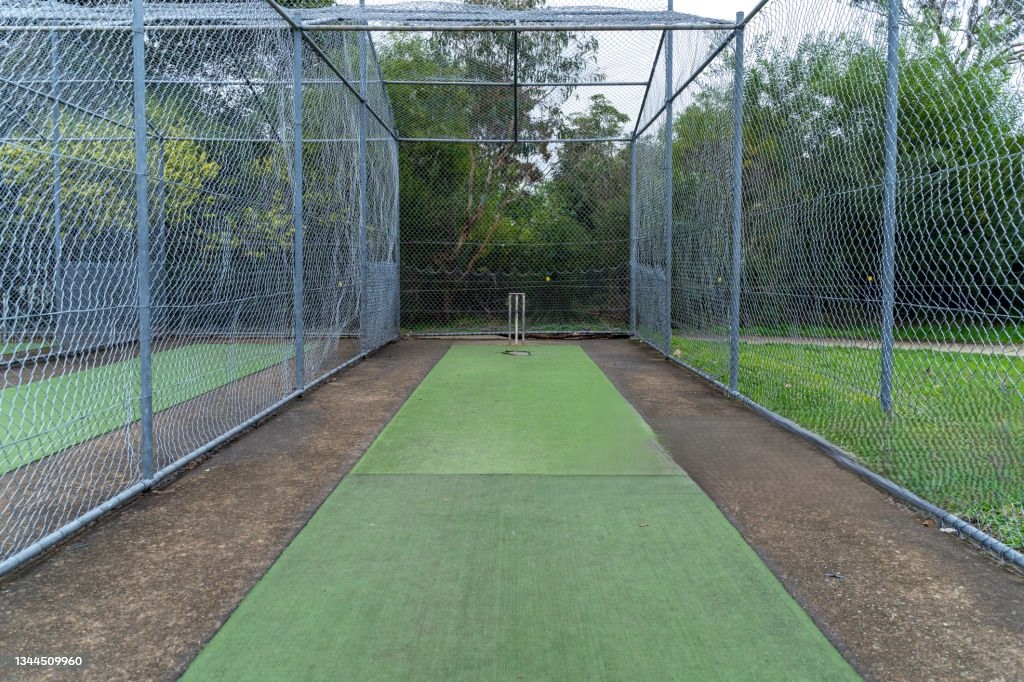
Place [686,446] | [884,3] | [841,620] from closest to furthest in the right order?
[841,620] < [884,3] < [686,446]

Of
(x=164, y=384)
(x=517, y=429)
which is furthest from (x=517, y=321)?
(x=164, y=384)

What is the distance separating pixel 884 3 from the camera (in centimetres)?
415

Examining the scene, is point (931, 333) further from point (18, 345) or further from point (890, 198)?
point (18, 345)

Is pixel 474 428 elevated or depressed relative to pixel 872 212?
depressed

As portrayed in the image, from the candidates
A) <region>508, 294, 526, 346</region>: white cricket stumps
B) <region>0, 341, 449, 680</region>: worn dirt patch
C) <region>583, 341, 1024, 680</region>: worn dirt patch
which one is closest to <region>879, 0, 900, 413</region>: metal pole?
<region>583, 341, 1024, 680</region>: worn dirt patch

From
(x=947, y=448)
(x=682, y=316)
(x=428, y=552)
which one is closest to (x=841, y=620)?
(x=428, y=552)

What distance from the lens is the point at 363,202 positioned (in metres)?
8.84

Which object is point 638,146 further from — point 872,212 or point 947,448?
point 947,448

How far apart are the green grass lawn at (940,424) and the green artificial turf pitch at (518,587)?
1.13 m

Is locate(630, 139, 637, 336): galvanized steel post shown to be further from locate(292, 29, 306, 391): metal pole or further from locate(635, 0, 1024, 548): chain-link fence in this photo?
locate(292, 29, 306, 391): metal pole

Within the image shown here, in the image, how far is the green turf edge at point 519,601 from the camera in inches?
83.5

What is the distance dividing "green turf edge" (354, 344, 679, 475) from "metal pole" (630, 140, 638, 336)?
4.15 m

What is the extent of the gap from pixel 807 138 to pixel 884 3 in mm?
1009

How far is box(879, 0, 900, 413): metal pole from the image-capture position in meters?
3.98
